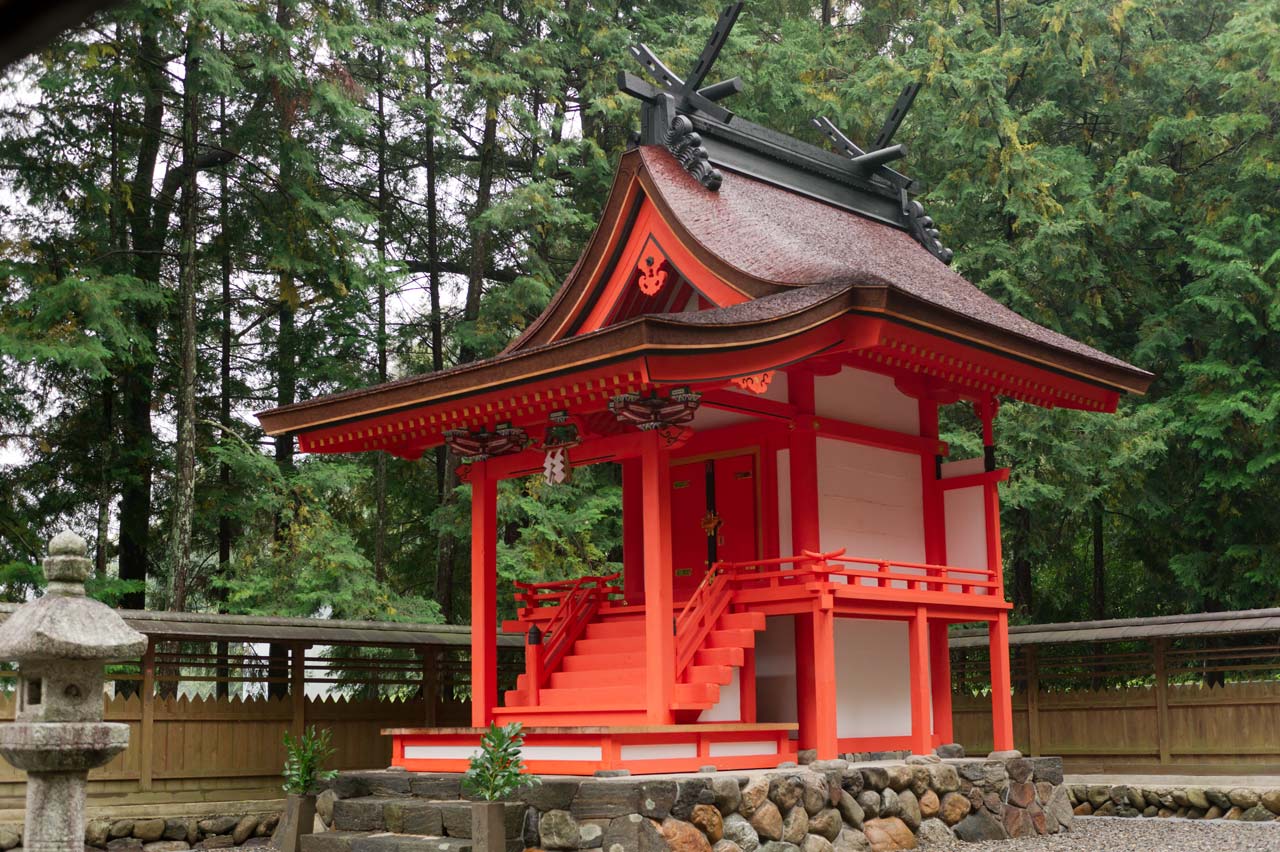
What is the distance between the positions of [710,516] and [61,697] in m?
7.22

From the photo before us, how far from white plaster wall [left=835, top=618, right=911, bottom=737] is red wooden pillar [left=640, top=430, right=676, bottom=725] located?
2471 mm

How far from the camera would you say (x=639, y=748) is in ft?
34.1

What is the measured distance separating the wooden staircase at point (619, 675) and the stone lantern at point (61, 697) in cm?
494

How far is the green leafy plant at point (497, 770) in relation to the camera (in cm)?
993

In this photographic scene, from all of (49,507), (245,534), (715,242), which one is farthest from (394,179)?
(715,242)

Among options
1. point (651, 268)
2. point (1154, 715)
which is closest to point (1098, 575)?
point (1154, 715)

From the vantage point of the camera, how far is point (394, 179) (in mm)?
24031

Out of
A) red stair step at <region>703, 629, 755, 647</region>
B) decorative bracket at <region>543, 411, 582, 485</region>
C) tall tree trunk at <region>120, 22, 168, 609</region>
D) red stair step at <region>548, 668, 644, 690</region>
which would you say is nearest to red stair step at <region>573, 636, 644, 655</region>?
red stair step at <region>548, 668, 644, 690</region>

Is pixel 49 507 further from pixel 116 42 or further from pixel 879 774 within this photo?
pixel 879 774

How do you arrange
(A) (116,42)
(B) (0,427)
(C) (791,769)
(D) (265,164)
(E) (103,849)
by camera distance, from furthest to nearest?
(D) (265,164), (B) (0,427), (A) (116,42), (E) (103,849), (C) (791,769)

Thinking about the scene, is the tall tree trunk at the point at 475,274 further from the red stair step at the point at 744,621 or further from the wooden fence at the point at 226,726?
the red stair step at the point at 744,621

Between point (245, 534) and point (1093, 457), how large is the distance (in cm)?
1346

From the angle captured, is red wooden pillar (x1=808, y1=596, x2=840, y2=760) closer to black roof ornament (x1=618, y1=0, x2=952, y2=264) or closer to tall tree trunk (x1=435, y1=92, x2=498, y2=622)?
black roof ornament (x1=618, y1=0, x2=952, y2=264)

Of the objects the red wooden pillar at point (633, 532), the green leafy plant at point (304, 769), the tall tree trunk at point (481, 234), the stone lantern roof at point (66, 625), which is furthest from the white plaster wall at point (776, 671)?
the tall tree trunk at point (481, 234)
